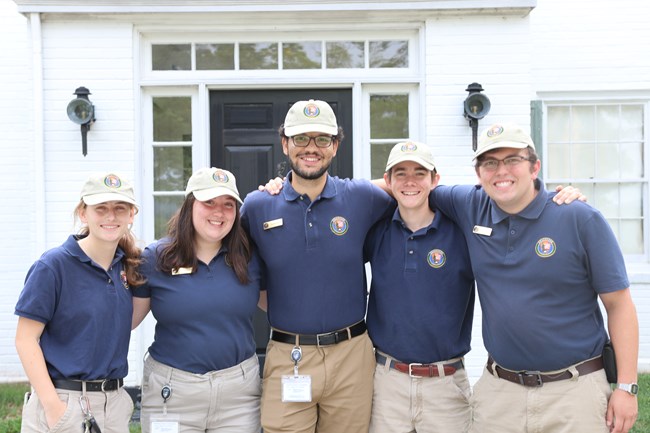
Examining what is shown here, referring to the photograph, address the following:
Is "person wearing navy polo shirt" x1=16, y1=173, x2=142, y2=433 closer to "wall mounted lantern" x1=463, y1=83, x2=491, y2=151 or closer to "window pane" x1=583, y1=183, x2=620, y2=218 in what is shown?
"wall mounted lantern" x1=463, y1=83, x2=491, y2=151

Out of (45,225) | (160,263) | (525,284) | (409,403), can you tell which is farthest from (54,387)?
(45,225)

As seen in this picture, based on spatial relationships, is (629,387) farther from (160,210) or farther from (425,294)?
(160,210)

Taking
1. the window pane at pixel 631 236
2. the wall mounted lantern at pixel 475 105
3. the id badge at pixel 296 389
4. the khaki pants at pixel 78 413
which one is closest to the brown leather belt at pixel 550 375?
the id badge at pixel 296 389

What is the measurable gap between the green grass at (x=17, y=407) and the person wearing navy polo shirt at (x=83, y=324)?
2.21 meters

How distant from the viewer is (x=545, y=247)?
8.71 feet

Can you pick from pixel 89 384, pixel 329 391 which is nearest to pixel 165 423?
pixel 89 384

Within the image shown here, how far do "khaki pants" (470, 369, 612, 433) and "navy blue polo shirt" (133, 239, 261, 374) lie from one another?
1.22 meters

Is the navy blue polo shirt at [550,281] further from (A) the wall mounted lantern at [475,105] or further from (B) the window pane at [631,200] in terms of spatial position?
(B) the window pane at [631,200]

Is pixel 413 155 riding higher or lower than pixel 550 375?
higher

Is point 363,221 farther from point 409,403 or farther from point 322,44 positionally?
point 322,44

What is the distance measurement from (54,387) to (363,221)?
63.3 inches

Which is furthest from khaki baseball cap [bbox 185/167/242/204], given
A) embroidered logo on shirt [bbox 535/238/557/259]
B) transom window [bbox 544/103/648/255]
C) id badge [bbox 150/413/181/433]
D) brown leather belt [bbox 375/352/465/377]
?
transom window [bbox 544/103/648/255]

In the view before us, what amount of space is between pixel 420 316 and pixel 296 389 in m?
0.69

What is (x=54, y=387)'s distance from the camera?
2607 mm
